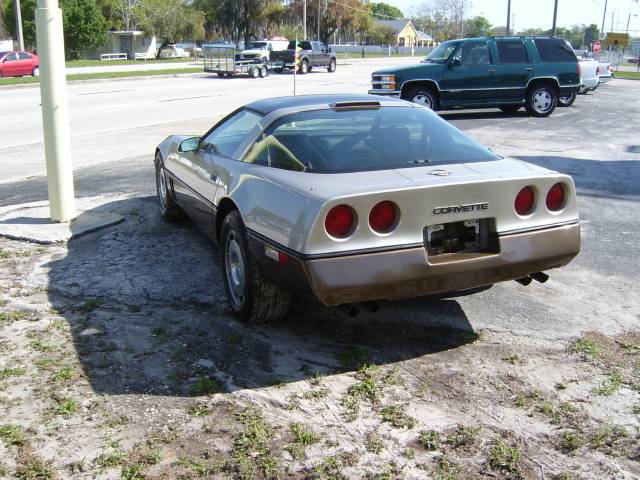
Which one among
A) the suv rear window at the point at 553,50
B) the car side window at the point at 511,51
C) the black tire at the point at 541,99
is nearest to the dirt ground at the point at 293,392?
the car side window at the point at 511,51

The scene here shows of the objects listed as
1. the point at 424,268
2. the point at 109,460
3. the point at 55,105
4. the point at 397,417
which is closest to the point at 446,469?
the point at 397,417

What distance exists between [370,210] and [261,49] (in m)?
39.9

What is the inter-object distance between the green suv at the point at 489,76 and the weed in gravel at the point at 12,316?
523 inches

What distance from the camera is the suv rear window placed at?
17.8m

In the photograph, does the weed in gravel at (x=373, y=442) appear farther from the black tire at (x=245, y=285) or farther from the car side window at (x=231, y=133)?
the car side window at (x=231, y=133)

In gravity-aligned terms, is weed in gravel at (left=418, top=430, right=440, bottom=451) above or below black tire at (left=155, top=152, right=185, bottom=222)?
below

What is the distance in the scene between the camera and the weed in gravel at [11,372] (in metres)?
3.92

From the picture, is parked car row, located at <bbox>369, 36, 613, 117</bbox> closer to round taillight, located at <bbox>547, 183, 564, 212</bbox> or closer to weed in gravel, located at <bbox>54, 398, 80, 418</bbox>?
round taillight, located at <bbox>547, 183, 564, 212</bbox>

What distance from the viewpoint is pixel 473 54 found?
1750cm

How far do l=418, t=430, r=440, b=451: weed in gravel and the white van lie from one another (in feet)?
124

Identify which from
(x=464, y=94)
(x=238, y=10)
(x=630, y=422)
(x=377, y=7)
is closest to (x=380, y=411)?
(x=630, y=422)

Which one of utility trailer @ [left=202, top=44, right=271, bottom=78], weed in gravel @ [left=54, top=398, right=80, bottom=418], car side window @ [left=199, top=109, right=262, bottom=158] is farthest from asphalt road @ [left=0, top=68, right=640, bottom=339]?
utility trailer @ [left=202, top=44, right=271, bottom=78]

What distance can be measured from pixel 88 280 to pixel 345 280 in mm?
2509

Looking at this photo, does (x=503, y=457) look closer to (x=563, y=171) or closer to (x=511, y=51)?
(x=563, y=171)
